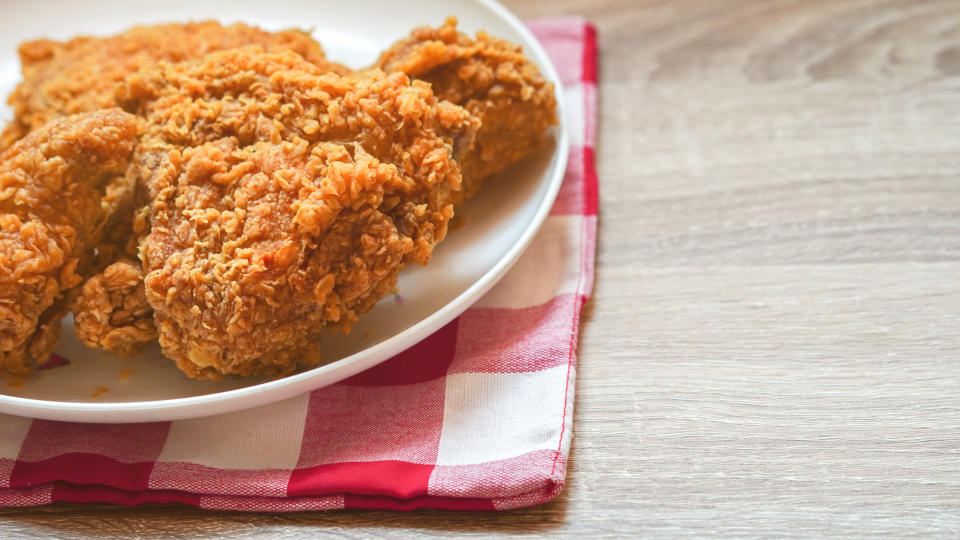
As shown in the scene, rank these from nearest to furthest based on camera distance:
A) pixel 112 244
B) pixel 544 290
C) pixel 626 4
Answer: pixel 112 244 < pixel 544 290 < pixel 626 4

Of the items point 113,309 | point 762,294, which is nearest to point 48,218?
point 113,309

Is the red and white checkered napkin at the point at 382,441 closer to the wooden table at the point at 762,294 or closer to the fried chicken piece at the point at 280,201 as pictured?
the wooden table at the point at 762,294

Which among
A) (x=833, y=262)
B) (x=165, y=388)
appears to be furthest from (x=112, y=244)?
(x=833, y=262)

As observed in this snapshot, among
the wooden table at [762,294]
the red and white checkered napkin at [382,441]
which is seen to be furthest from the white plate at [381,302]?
the wooden table at [762,294]

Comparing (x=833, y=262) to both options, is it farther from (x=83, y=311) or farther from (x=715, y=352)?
(x=83, y=311)

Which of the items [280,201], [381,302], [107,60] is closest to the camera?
[280,201]

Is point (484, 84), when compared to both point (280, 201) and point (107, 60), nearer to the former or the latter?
point (280, 201)
